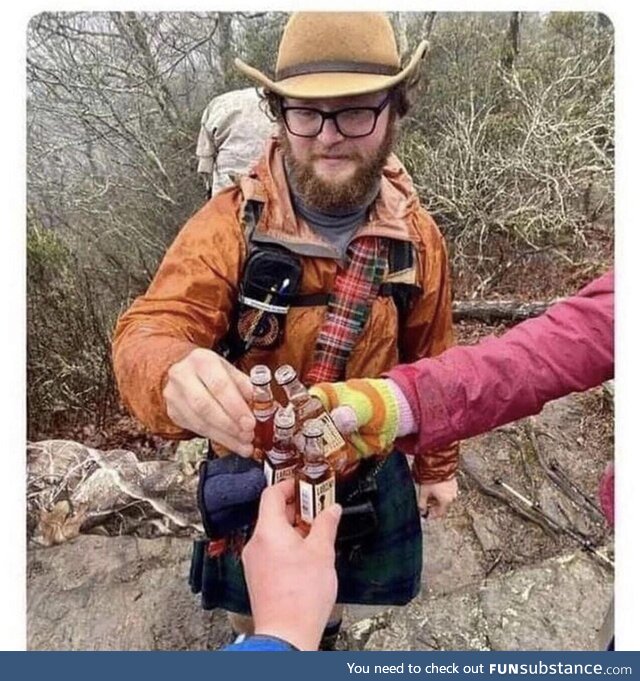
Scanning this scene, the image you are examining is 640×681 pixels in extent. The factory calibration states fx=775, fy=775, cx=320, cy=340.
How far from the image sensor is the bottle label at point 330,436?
114 cm

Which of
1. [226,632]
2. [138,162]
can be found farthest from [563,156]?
[226,632]

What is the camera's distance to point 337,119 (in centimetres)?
114

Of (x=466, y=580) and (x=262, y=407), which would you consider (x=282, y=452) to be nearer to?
(x=262, y=407)

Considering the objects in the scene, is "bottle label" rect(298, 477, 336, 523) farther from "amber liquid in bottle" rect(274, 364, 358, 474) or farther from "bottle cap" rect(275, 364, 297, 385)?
"bottle cap" rect(275, 364, 297, 385)

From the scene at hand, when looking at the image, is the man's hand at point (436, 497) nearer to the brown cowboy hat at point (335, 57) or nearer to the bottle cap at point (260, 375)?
the bottle cap at point (260, 375)

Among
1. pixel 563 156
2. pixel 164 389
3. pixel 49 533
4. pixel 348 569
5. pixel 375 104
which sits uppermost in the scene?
pixel 375 104

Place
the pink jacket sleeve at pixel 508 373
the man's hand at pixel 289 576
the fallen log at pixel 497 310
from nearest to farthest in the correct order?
the man's hand at pixel 289 576
the pink jacket sleeve at pixel 508 373
the fallen log at pixel 497 310

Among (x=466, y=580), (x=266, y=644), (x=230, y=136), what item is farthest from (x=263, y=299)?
(x=466, y=580)

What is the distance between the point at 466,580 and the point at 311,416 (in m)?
0.42

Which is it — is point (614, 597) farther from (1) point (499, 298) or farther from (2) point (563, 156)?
(2) point (563, 156)

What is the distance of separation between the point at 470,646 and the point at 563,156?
818 mm

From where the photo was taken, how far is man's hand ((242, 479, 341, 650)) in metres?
1.03

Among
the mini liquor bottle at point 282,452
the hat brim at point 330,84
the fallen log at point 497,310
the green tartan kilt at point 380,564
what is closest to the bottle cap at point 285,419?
the mini liquor bottle at point 282,452
